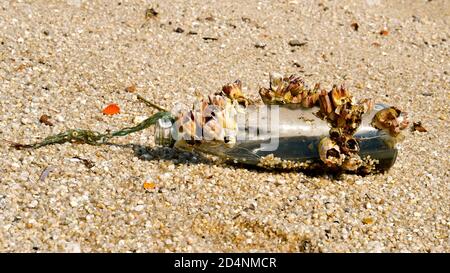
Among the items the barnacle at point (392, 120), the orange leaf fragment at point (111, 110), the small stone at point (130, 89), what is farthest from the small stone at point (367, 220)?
the small stone at point (130, 89)

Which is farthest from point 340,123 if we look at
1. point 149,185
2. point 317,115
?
point 149,185

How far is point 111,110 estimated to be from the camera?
273 cm

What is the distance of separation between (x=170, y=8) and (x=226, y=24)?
1.18ft

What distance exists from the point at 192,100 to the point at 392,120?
40.2 inches

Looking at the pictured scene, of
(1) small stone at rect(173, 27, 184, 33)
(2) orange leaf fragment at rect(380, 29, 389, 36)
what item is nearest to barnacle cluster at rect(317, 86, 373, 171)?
(1) small stone at rect(173, 27, 184, 33)

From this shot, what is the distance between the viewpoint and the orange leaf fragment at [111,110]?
2.72 meters

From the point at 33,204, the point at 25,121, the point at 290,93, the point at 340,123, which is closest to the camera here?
the point at 33,204

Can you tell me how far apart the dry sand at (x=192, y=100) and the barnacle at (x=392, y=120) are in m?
0.22

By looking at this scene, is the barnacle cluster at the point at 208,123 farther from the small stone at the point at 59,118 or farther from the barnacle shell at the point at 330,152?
the small stone at the point at 59,118

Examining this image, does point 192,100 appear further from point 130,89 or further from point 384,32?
point 384,32

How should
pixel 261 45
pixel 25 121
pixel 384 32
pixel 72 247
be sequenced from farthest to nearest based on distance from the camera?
pixel 384 32 < pixel 261 45 < pixel 25 121 < pixel 72 247

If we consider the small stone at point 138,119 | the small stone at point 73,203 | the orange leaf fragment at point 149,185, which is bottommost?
the small stone at point 73,203
